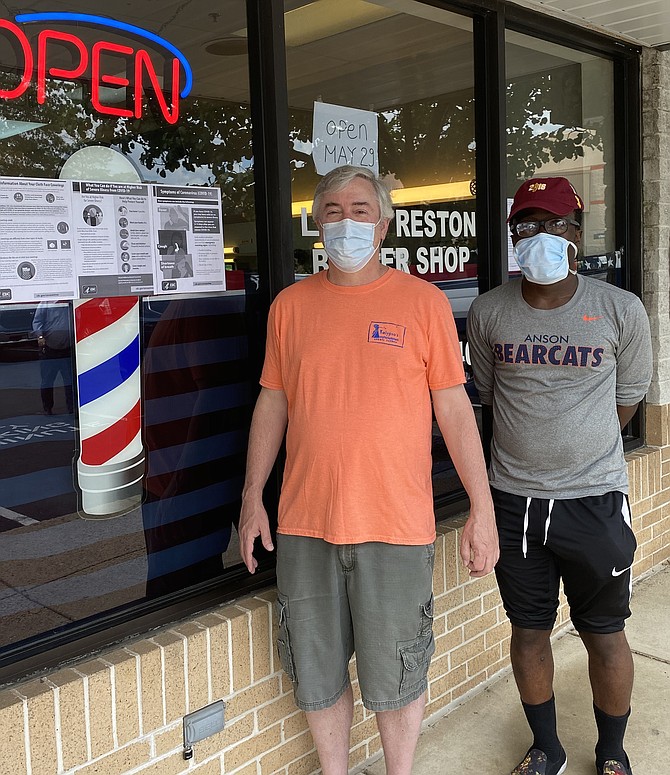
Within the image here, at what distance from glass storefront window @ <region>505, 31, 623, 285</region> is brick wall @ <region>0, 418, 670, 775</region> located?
1742 mm

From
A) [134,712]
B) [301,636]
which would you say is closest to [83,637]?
[134,712]

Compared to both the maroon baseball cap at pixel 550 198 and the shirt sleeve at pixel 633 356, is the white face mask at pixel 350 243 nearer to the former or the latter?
the maroon baseball cap at pixel 550 198

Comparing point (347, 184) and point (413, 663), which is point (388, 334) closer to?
point (347, 184)

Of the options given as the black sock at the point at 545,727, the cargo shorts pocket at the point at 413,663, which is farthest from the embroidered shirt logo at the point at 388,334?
the black sock at the point at 545,727

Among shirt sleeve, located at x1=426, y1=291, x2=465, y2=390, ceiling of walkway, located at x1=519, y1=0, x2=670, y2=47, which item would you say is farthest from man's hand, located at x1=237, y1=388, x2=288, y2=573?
ceiling of walkway, located at x1=519, y1=0, x2=670, y2=47

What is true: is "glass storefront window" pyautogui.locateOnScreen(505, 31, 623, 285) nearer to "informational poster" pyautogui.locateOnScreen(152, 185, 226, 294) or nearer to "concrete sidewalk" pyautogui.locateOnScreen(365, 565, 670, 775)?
"informational poster" pyautogui.locateOnScreen(152, 185, 226, 294)

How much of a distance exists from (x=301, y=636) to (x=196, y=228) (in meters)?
1.29

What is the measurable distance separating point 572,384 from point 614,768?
1.31 m

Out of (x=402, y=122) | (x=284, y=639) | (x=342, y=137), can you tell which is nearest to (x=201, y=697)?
(x=284, y=639)

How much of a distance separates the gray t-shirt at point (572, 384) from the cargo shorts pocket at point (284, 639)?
85 centimetres

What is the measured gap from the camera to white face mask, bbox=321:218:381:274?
2.29 m

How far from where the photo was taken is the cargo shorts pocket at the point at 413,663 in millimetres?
2365

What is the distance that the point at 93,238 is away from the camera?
7.55 feet

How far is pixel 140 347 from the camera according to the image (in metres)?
2.51
